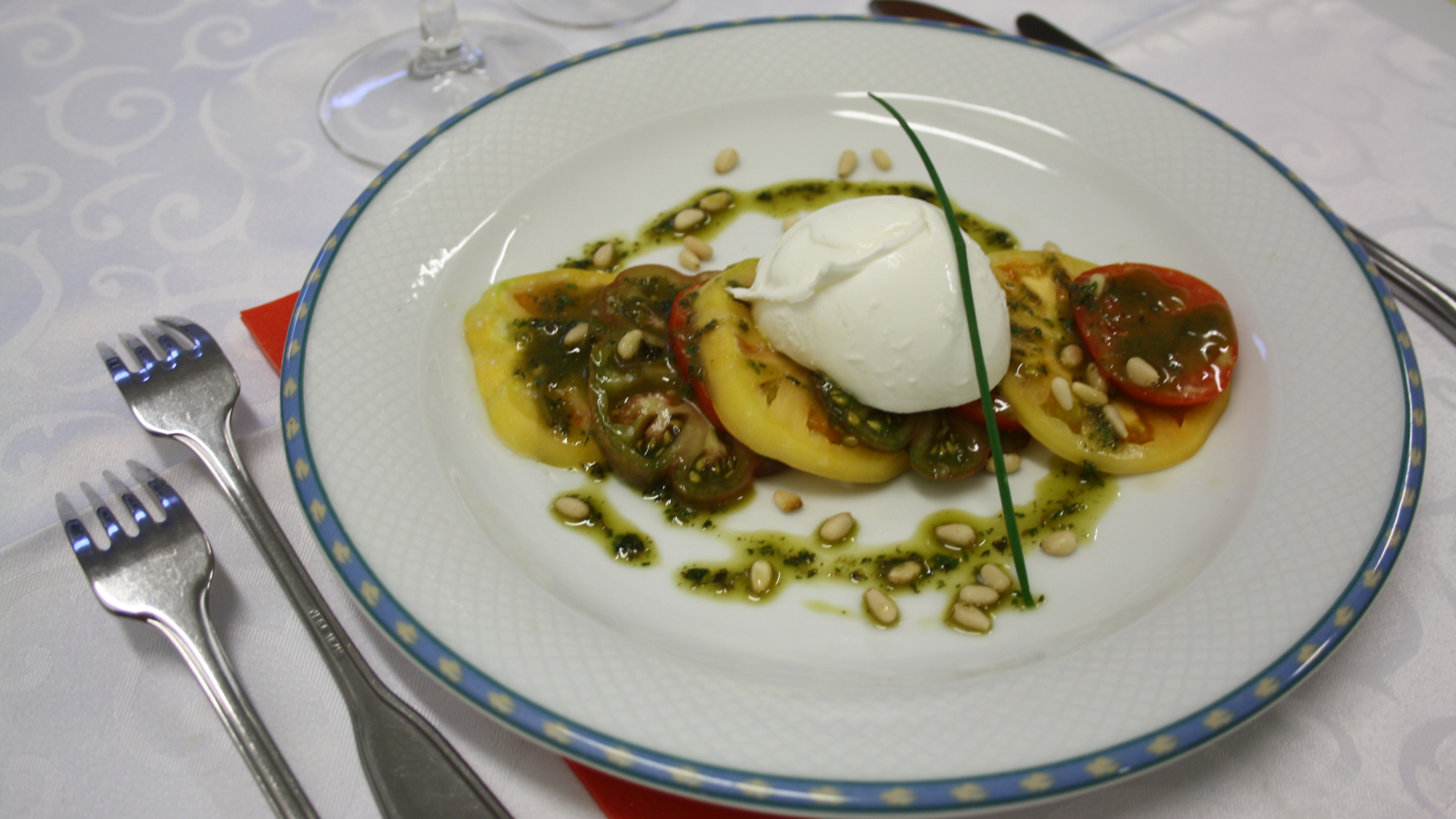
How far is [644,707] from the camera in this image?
1.70 m

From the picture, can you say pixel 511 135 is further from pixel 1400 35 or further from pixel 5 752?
pixel 1400 35

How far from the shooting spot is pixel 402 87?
3.40 metres

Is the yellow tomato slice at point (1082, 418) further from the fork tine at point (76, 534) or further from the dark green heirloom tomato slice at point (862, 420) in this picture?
the fork tine at point (76, 534)

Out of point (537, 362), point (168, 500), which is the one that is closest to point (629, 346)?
point (537, 362)

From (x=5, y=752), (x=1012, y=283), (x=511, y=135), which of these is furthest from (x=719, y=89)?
(x=5, y=752)

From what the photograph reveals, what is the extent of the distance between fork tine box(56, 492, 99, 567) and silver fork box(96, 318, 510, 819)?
26 cm

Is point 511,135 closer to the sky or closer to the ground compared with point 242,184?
closer to the ground

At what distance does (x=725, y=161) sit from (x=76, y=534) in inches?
81.9

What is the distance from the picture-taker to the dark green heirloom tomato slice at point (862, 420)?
87.7 inches

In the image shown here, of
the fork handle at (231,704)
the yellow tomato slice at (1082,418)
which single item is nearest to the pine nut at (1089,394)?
the yellow tomato slice at (1082,418)

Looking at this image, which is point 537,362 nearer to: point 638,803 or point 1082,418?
point 638,803

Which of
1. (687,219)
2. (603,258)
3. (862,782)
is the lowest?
(862,782)

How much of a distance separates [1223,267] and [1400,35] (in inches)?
71.2

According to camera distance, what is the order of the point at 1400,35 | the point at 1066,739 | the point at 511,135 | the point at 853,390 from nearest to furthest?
1. the point at 1066,739
2. the point at 853,390
3. the point at 511,135
4. the point at 1400,35
